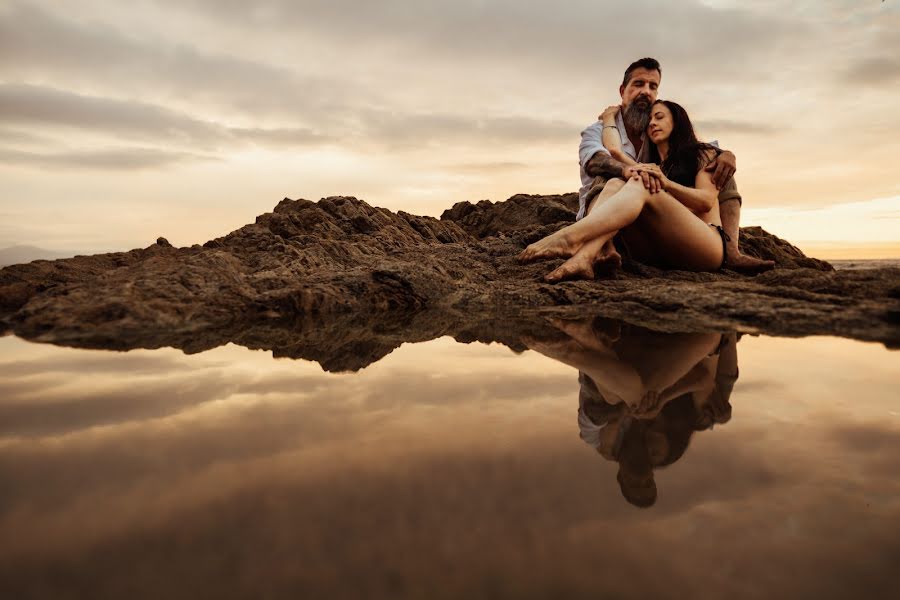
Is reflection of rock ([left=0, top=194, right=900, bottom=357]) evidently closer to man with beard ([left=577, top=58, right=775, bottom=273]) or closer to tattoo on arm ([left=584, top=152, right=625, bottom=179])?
man with beard ([left=577, top=58, right=775, bottom=273])

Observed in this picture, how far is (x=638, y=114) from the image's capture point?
491 cm

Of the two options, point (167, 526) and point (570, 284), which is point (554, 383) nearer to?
point (167, 526)

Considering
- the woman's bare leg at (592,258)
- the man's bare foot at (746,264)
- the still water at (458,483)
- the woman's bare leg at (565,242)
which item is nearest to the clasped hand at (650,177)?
the woman's bare leg at (565,242)

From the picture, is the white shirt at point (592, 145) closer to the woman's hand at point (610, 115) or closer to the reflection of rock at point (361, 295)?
the woman's hand at point (610, 115)

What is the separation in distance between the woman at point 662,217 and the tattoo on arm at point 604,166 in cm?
10

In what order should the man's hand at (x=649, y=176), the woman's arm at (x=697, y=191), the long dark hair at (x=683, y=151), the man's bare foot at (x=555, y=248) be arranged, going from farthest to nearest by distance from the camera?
the long dark hair at (x=683, y=151), the man's bare foot at (x=555, y=248), the woman's arm at (x=697, y=191), the man's hand at (x=649, y=176)

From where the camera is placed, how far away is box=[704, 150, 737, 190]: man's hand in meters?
4.53

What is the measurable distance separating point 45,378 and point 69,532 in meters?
1.27

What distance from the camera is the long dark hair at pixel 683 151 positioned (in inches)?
184

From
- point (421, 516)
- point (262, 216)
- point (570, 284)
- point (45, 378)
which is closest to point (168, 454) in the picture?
point (421, 516)

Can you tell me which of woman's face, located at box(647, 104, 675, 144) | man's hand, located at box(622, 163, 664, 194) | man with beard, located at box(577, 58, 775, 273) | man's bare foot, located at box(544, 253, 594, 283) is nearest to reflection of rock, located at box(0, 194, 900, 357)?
man's bare foot, located at box(544, 253, 594, 283)

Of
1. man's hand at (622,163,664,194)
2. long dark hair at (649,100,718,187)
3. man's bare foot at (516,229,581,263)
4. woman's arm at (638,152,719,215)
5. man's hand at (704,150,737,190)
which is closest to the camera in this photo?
man's hand at (622,163,664,194)

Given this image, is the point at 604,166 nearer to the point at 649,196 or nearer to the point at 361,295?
the point at 649,196

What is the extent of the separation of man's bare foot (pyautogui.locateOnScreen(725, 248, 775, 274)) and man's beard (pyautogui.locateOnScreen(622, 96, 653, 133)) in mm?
1352
